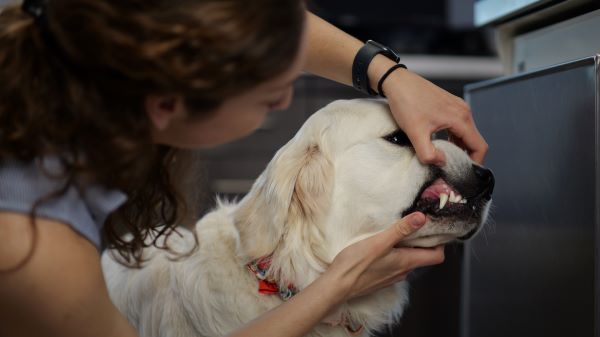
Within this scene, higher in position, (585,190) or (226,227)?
(585,190)

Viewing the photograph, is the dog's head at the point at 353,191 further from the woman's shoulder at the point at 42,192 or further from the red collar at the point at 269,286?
the woman's shoulder at the point at 42,192

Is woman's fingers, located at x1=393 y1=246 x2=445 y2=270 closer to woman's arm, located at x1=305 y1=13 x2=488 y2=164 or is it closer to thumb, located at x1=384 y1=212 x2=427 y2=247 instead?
thumb, located at x1=384 y1=212 x2=427 y2=247

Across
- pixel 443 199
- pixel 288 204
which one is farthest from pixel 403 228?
pixel 288 204

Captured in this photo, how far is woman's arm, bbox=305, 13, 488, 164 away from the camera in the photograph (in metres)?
1.10

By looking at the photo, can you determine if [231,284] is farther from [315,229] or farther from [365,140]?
[365,140]

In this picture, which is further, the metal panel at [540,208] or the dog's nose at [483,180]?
the dog's nose at [483,180]

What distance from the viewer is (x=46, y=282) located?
77 cm

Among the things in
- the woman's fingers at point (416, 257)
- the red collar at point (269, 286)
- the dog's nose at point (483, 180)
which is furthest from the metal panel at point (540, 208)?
the red collar at point (269, 286)

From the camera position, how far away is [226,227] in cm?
127

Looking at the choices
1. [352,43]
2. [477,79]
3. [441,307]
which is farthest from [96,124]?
[477,79]

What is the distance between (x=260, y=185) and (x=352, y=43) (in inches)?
12.9

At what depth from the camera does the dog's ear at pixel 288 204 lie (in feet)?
3.73

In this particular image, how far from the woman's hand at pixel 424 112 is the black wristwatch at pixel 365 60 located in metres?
0.06

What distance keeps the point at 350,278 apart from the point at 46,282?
0.46 m
